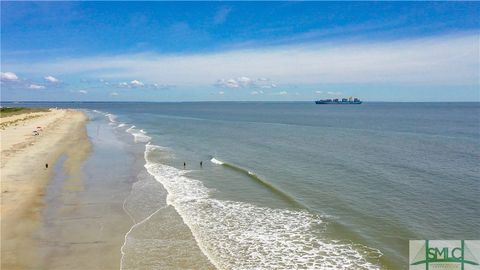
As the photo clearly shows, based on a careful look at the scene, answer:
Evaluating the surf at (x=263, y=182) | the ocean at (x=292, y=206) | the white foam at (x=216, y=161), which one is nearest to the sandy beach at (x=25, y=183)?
the ocean at (x=292, y=206)

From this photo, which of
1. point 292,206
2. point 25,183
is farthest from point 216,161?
point 25,183

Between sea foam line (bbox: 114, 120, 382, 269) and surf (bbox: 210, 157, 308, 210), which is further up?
surf (bbox: 210, 157, 308, 210)

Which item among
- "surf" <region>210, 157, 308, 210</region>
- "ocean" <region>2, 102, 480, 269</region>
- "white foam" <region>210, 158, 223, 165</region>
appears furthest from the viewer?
"white foam" <region>210, 158, 223, 165</region>

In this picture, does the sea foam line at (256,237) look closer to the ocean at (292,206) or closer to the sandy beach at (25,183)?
the ocean at (292,206)

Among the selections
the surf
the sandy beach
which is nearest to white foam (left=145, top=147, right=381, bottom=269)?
the surf

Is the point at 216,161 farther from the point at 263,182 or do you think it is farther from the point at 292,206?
the point at 292,206

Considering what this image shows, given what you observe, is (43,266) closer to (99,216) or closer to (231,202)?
(99,216)

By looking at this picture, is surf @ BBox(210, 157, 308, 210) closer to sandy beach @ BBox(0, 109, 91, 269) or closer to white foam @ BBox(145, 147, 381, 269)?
white foam @ BBox(145, 147, 381, 269)

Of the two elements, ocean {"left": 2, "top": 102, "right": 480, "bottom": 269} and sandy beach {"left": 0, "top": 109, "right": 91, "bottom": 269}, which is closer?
sandy beach {"left": 0, "top": 109, "right": 91, "bottom": 269}
